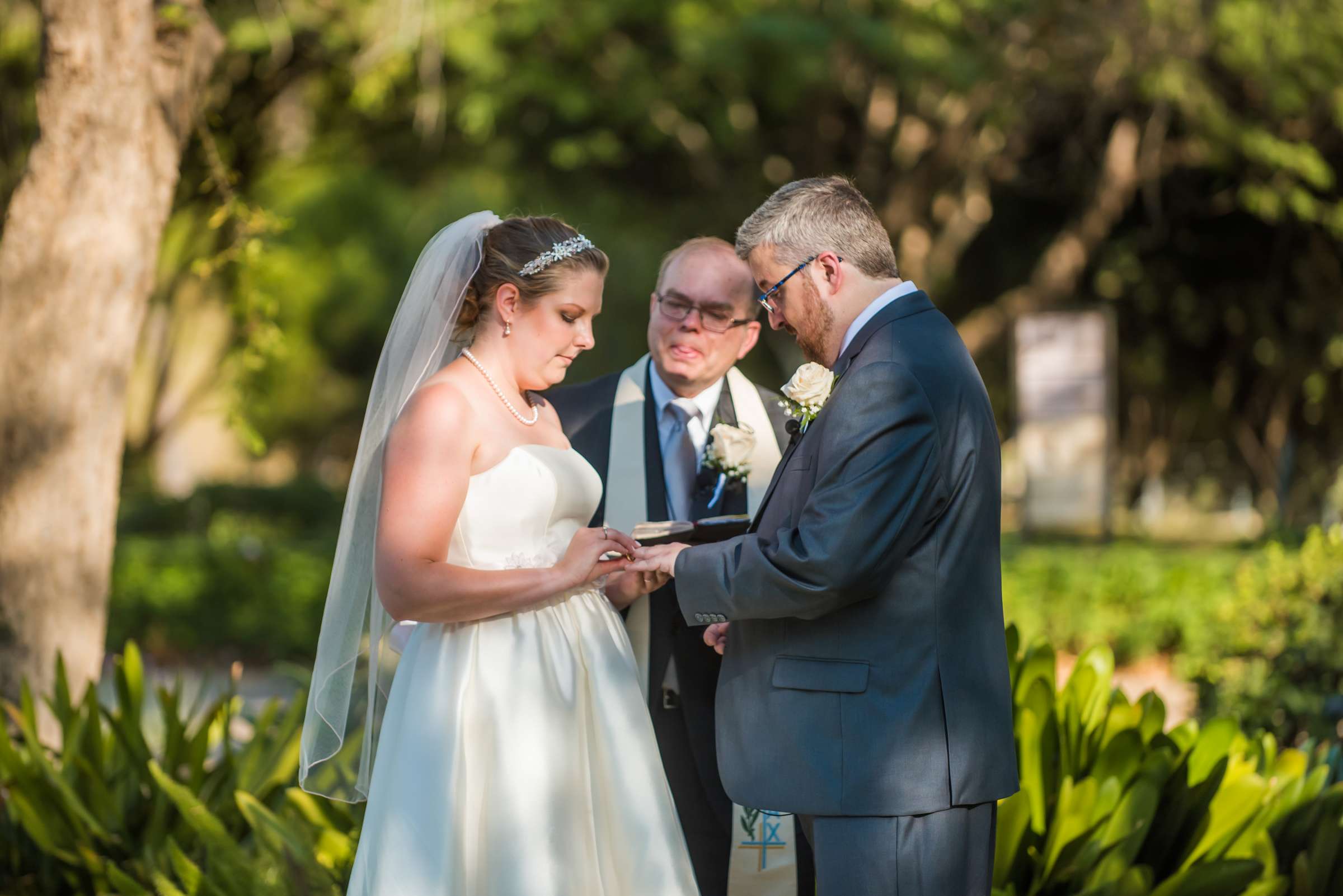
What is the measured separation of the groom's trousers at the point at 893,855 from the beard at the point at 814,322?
1.05 metres

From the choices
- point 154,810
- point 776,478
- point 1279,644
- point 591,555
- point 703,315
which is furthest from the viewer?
point 1279,644

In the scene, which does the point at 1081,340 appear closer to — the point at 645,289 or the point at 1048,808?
the point at 645,289

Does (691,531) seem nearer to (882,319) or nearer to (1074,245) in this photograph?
(882,319)

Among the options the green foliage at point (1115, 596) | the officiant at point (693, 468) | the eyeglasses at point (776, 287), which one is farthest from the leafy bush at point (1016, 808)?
the green foliage at point (1115, 596)

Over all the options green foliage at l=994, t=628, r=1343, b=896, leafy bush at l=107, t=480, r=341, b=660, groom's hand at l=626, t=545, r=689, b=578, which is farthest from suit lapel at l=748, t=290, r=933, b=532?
leafy bush at l=107, t=480, r=341, b=660

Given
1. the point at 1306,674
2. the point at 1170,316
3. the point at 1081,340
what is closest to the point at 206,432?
the point at 1081,340

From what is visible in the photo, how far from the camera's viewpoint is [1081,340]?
39.4 feet

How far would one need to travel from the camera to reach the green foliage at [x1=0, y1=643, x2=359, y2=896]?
3.73 metres

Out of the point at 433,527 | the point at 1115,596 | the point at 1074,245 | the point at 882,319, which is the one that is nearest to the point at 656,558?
the point at 433,527

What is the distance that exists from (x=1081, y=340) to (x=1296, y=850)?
855 cm

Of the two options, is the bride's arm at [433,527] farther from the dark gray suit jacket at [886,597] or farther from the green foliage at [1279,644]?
the green foliage at [1279,644]

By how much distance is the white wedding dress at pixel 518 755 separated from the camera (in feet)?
9.82

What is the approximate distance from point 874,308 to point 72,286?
10.7 ft

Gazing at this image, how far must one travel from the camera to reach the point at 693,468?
13.6ft
